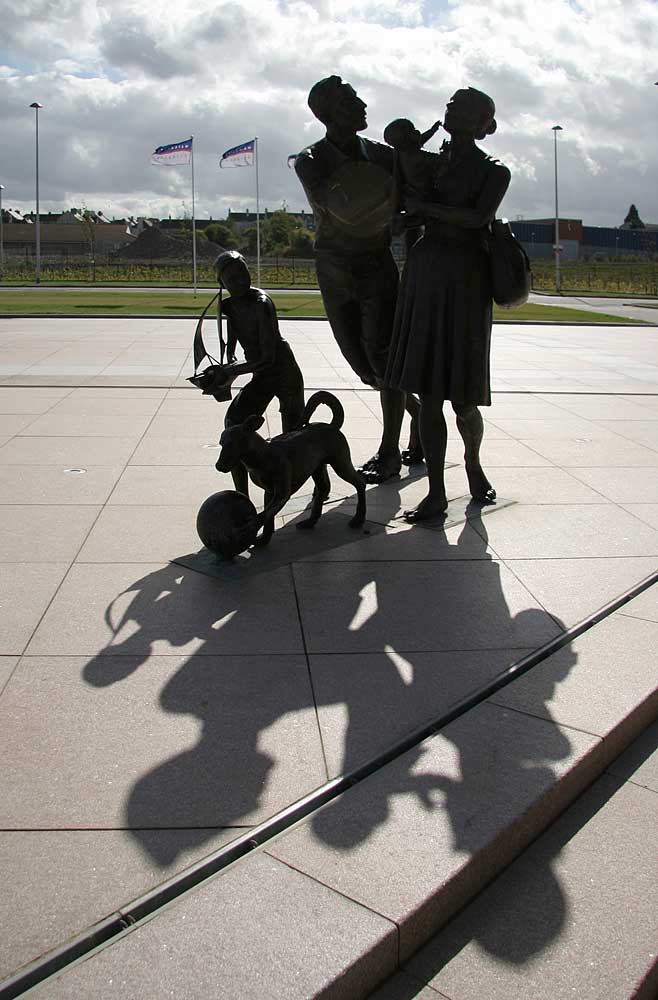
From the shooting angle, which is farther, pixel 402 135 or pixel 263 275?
pixel 263 275

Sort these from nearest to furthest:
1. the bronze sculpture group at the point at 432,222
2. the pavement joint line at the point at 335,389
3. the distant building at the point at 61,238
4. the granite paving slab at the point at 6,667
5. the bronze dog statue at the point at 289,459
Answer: the granite paving slab at the point at 6,667 < the bronze dog statue at the point at 289,459 < the bronze sculpture group at the point at 432,222 < the pavement joint line at the point at 335,389 < the distant building at the point at 61,238

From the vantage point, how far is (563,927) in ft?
7.52

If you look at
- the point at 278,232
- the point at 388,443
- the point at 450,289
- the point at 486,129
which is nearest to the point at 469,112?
the point at 486,129

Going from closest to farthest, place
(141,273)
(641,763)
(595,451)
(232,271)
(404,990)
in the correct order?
(404,990), (641,763), (232,271), (595,451), (141,273)

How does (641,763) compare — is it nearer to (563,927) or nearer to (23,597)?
(563,927)

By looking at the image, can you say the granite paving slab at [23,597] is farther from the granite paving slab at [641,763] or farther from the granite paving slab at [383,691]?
the granite paving slab at [641,763]

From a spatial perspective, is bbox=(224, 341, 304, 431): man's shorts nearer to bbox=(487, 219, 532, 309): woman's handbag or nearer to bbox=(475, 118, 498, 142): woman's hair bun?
bbox=(487, 219, 532, 309): woman's handbag

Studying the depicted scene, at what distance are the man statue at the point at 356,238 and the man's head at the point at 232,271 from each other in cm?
79

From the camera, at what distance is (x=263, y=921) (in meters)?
2.09

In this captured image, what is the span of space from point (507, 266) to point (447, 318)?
0.42 metres

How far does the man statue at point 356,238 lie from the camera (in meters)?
5.12

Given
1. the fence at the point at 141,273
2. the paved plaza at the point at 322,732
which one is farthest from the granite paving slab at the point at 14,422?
the fence at the point at 141,273

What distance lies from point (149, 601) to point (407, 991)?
2297 mm

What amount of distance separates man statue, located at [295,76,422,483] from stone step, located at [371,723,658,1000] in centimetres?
358
